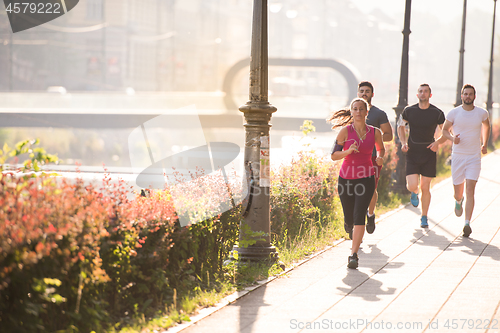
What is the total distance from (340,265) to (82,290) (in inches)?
127

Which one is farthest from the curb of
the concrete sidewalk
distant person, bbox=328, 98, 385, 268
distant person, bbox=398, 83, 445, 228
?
distant person, bbox=398, 83, 445, 228

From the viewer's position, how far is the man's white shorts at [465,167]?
Answer: 26.5 ft

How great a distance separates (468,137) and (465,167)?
15.8 inches

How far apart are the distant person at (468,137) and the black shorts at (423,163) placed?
1.45 feet

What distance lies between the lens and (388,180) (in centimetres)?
1196

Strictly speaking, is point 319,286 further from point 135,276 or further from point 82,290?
point 82,290

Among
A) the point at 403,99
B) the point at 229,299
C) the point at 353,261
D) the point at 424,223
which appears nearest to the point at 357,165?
the point at 353,261

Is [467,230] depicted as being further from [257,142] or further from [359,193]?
[257,142]

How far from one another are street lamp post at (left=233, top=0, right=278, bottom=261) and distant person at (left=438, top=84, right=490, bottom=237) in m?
3.10

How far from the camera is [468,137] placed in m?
8.13

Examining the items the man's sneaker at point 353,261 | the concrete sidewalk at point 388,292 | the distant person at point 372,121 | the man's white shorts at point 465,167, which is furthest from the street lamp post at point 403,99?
the man's sneaker at point 353,261

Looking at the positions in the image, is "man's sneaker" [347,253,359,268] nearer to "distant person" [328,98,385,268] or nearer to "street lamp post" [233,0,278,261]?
"distant person" [328,98,385,268]

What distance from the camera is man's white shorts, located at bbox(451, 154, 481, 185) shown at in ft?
26.5

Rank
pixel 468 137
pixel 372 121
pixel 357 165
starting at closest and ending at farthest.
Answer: pixel 357 165
pixel 372 121
pixel 468 137
